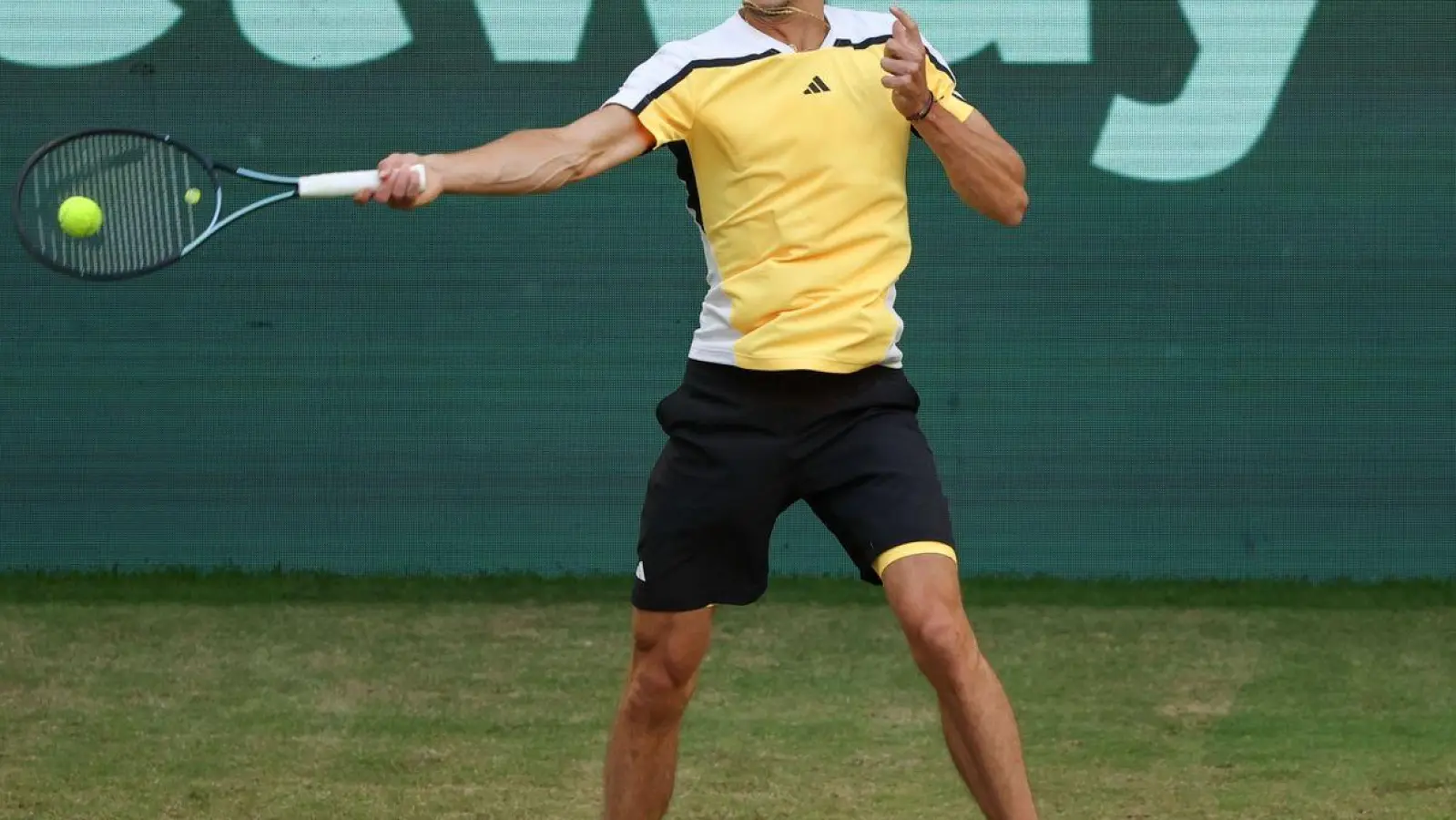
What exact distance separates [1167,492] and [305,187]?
157 inches

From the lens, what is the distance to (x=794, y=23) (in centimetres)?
387

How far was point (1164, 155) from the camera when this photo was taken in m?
6.70

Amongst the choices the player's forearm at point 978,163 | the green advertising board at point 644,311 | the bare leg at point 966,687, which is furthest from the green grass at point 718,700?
the player's forearm at point 978,163

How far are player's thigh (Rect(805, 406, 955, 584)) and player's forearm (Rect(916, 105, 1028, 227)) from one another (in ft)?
1.24

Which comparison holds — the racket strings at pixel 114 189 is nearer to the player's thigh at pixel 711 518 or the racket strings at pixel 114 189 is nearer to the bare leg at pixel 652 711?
the player's thigh at pixel 711 518

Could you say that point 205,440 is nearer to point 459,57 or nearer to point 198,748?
point 459,57

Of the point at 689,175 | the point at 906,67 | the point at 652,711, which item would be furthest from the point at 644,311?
the point at 906,67

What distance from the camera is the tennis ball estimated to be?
150 inches

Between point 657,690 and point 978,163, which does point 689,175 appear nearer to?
point 978,163

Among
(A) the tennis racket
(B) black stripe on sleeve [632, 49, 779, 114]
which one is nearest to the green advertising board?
(A) the tennis racket

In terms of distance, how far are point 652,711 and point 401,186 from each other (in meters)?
1.05

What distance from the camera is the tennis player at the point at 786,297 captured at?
3742 millimetres

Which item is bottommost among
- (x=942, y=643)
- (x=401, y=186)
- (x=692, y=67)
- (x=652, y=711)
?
(x=652, y=711)

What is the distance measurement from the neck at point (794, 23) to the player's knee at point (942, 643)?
968 millimetres
